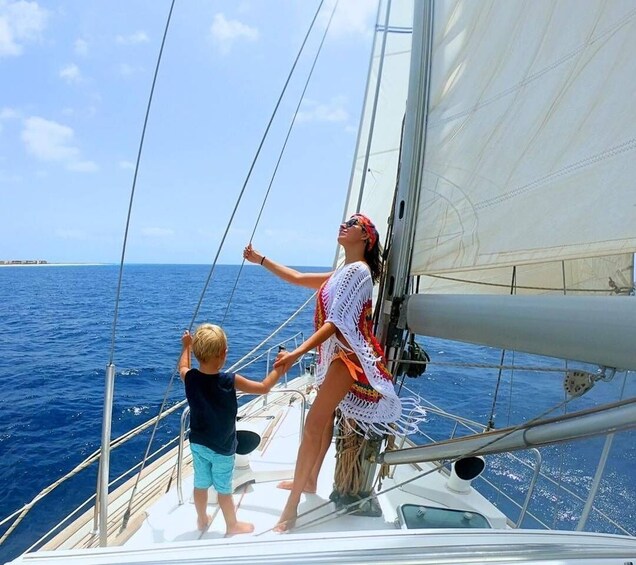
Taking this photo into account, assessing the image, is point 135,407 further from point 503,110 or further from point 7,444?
point 503,110

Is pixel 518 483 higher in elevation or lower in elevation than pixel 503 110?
lower

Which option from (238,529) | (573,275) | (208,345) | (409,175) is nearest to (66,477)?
(238,529)

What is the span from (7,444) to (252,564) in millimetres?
7985

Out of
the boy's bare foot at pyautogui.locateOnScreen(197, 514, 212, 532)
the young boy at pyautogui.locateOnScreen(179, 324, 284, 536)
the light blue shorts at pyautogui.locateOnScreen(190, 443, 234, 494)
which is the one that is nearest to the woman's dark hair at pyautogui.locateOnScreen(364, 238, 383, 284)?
the young boy at pyautogui.locateOnScreen(179, 324, 284, 536)

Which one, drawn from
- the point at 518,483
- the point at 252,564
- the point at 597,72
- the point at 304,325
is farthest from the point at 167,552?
the point at 304,325

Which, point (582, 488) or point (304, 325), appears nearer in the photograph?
point (582, 488)

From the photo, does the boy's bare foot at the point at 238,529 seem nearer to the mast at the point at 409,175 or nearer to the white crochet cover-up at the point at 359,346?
the white crochet cover-up at the point at 359,346

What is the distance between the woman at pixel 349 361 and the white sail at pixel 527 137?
0.94 feet

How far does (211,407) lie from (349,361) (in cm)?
70

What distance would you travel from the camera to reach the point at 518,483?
19.3ft

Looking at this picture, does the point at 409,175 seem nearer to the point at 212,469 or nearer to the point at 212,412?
the point at 212,412

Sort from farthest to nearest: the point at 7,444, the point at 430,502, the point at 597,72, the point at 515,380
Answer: the point at 515,380
the point at 7,444
the point at 430,502
the point at 597,72

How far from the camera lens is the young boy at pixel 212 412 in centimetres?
193

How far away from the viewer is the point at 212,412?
196 cm
